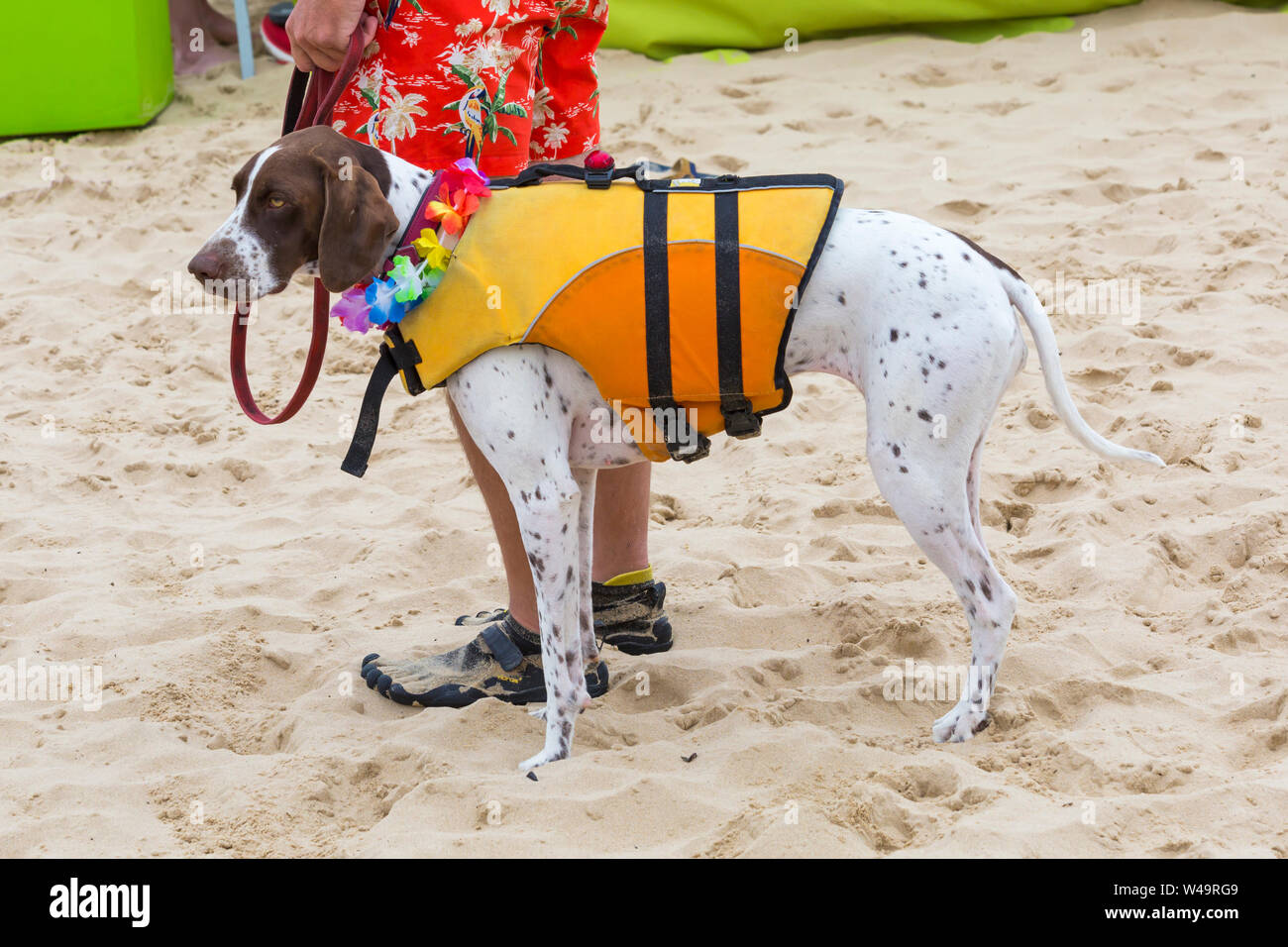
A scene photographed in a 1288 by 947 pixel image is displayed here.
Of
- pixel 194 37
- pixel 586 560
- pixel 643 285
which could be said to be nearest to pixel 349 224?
pixel 643 285

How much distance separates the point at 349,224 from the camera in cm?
263

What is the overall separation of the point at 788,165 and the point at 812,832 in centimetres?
425

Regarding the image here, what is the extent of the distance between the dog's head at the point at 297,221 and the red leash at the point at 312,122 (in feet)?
0.45

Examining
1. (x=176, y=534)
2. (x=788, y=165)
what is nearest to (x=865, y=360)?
(x=176, y=534)

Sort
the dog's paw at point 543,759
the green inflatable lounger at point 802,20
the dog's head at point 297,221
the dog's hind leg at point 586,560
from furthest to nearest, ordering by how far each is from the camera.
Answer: the green inflatable lounger at point 802,20 < the dog's hind leg at point 586,560 < the dog's paw at point 543,759 < the dog's head at point 297,221

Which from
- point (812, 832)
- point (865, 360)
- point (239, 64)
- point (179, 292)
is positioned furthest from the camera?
point (239, 64)

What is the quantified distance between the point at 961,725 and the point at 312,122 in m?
1.98

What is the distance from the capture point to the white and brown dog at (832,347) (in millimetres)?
2619

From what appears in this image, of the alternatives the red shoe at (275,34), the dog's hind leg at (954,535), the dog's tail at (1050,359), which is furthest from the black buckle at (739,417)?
the red shoe at (275,34)

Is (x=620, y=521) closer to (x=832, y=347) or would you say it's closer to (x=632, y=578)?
(x=632, y=578)

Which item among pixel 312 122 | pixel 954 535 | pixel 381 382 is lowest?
pixel 954 535

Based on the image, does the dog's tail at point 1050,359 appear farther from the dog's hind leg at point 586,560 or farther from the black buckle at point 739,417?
the dog's hind leg at point 586,560
